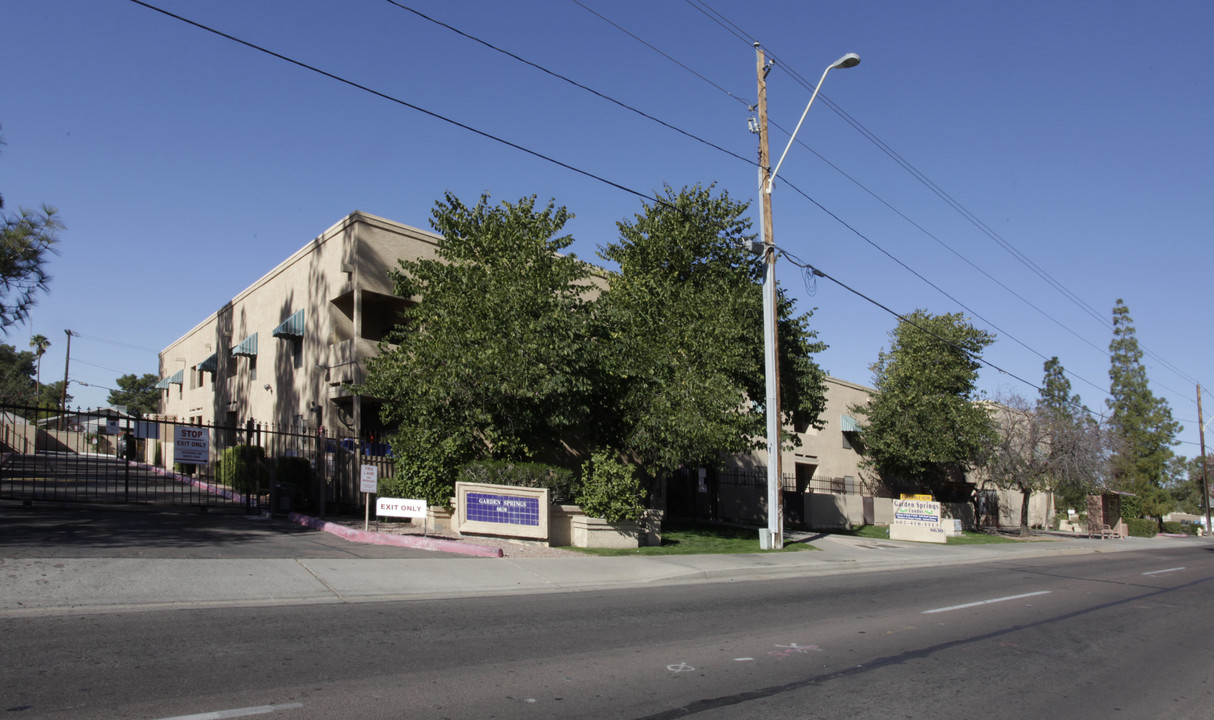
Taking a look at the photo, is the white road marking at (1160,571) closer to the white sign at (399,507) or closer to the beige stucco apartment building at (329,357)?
the beige stucco apartment building at (329,357)

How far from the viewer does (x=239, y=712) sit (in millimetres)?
5141

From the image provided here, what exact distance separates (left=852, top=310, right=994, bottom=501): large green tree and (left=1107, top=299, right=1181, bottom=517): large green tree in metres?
32.3

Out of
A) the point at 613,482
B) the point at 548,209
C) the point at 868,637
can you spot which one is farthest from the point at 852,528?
the point at 868,637

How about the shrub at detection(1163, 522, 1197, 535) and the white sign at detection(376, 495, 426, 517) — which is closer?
the white sign at detection(376, 495, 426, 517)

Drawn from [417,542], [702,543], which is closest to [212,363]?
[417,542]

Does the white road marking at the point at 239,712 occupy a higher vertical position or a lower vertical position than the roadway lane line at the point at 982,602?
higher

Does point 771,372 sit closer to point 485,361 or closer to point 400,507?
point 485,361

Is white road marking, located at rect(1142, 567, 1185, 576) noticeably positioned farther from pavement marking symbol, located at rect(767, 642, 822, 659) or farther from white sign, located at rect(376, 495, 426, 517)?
white sign, located at rect(376, 495, 426, 517)

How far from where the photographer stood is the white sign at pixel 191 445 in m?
16.3

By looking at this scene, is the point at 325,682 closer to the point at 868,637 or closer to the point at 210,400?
the point at 868,637

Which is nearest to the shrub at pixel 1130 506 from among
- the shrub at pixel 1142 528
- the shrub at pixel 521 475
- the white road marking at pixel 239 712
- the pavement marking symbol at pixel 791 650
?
the shrub at pixel 1142 528

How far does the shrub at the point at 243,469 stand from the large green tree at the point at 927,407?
24449mm

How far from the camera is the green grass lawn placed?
17172 mm

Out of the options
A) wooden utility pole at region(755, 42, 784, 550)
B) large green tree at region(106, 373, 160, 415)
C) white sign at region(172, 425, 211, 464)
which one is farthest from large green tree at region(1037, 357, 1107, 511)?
large green tree at region(106, 373, 160, 415)
